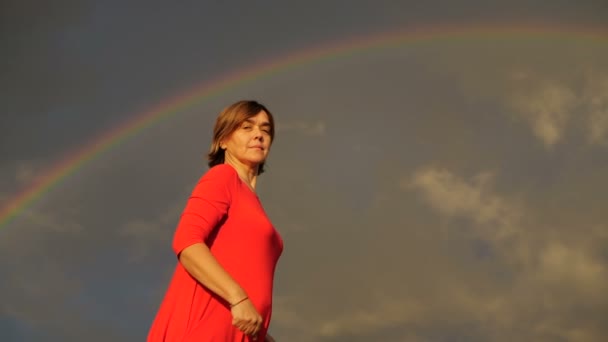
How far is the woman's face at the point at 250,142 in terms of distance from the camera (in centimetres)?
385

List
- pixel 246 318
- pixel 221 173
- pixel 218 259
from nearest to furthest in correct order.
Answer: pixel 246 318
pixel 218 259
pixel 221 173

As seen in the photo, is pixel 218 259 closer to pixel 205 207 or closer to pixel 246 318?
pixel 205 207

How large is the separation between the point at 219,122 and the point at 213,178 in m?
0.42

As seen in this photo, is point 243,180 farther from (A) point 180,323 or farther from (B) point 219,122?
(A) point 180,323

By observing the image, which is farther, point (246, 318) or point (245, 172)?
point (245, 172)

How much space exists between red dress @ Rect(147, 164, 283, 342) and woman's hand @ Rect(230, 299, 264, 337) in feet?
0.60

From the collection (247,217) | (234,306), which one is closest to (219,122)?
(247,217)

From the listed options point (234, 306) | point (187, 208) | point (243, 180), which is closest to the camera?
point (234, 306)

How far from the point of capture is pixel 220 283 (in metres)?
3.19

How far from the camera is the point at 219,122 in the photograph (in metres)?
3.91

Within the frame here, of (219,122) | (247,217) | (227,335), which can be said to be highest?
(219,122)

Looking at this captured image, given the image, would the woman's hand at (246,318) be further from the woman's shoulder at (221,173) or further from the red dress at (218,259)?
the woman's shoulder at (221,173)

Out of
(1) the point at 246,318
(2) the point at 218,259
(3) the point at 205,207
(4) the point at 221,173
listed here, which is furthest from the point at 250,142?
(1) the point at 246,318

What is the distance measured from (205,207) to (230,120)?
0.61 meters
